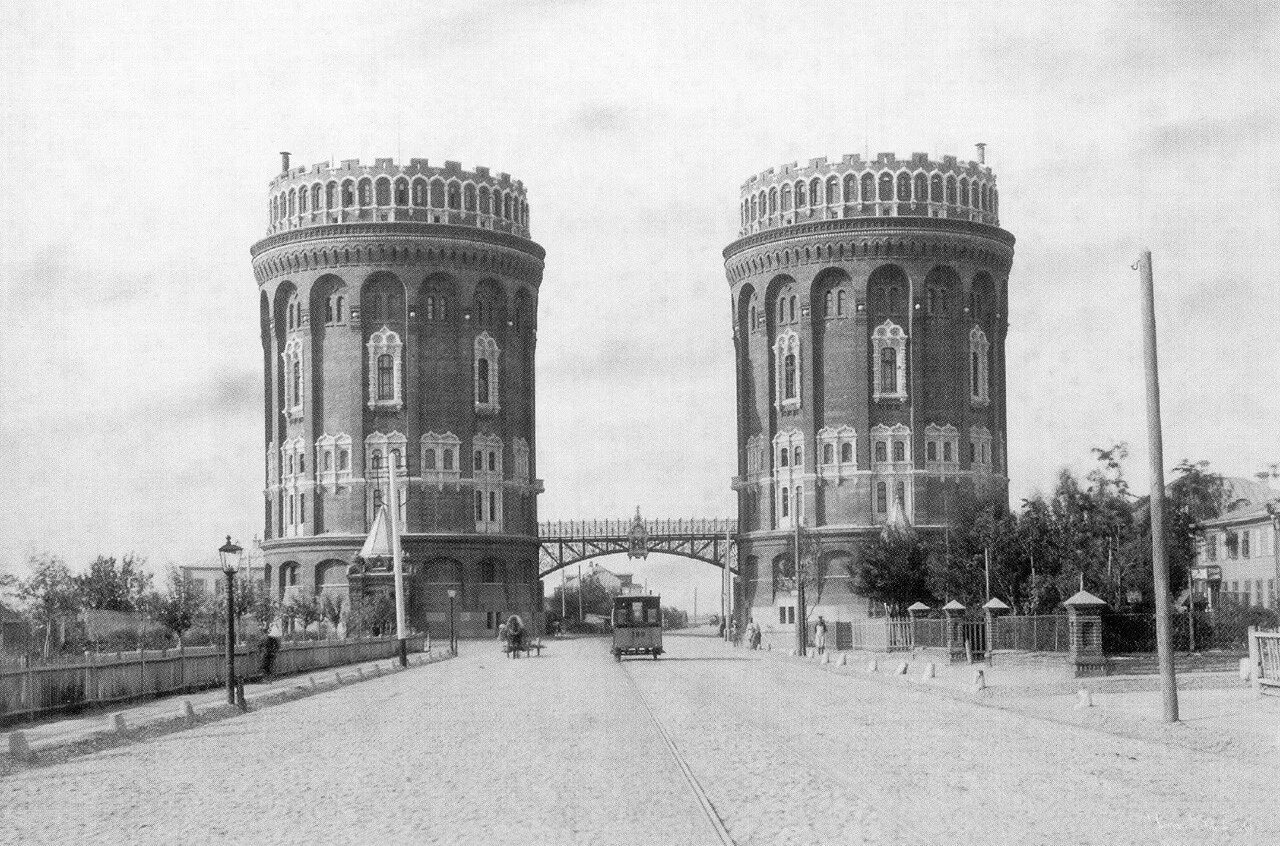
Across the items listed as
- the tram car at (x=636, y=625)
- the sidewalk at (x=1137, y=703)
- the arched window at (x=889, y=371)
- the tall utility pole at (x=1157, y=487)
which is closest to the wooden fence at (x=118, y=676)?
the sidewalk at (x=1137, y=703)

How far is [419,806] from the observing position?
54.1ft

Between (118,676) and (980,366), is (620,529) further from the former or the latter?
(118,676)

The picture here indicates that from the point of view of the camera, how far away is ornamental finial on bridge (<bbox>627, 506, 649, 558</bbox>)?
12175cm

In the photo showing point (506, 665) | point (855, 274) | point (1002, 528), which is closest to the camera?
point (506, 665)

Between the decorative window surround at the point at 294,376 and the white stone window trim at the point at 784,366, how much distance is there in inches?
1083

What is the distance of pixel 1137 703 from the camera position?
29812 mm

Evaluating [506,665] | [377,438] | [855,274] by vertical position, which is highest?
[855,274]

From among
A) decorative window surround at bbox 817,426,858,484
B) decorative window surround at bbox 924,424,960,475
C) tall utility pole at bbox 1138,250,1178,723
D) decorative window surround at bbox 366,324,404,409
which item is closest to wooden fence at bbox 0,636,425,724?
tall utility pole at bbox 1138,250,1178,723

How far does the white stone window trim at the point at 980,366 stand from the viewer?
103750mm

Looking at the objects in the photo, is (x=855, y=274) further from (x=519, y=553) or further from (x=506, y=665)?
(x=506, y=665)

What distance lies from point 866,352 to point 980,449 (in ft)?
30.5

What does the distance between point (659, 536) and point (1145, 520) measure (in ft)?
182

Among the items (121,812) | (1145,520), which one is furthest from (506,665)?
(121,812)

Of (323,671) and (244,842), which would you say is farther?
(323,671)
